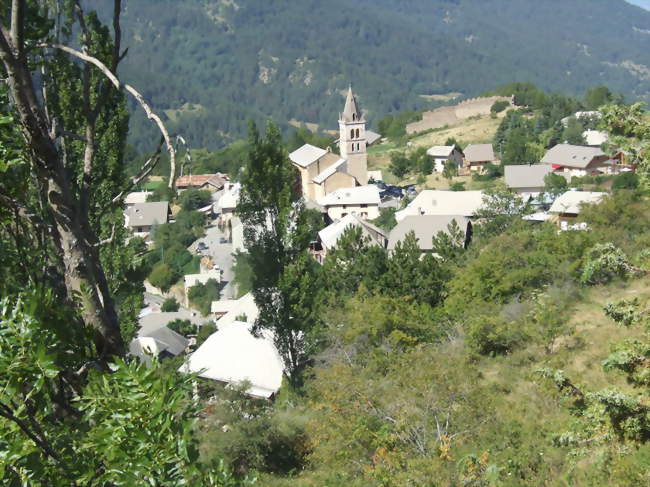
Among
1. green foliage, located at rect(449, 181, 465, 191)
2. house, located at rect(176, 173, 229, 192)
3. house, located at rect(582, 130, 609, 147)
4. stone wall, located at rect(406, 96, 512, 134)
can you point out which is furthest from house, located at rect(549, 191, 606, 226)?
stone wall, located at rect(406, 96, 512, 134)

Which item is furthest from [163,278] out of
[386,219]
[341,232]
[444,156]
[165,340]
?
[444,156]

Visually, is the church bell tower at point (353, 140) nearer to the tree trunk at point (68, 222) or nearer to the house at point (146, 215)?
the house at point (146, 215)

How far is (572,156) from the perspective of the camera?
40125 millimetres

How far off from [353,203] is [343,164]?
188 inches

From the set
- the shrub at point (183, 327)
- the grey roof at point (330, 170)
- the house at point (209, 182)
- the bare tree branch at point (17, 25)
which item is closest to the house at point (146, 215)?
the house at point (209, 182)

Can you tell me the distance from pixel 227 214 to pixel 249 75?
438 feet

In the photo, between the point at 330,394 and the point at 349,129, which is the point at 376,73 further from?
the point at 330,394

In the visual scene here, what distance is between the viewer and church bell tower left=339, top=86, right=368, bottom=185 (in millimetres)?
41719

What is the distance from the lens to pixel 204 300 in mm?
32000

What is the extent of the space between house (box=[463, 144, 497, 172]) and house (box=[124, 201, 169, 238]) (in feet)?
70.1

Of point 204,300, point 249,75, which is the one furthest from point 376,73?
point 204,300

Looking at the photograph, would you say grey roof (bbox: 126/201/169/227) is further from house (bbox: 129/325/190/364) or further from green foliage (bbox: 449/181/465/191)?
house (bbox: 129/325/190/364)

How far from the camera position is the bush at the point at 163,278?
3525cm

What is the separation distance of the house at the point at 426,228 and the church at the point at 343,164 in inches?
430
